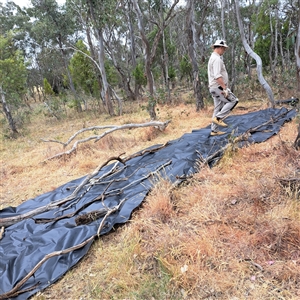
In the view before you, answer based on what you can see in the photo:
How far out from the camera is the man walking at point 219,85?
13.9 feet

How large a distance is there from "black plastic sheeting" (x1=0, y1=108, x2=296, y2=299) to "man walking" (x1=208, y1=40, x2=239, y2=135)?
1.30 feet

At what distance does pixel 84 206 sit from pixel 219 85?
3149 millimetres

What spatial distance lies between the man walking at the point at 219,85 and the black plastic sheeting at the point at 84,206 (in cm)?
40

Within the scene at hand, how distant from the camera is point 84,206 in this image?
2.93m

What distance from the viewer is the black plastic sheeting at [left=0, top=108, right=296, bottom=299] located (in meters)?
2.13

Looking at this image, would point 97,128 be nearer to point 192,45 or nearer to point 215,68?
point 215,68

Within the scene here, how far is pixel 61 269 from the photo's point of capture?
210 centimetres

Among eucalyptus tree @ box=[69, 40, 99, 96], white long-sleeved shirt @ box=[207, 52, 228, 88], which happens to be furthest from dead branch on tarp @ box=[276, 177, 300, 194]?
eucalyptus tree @ box=[69, 40, 99, 96]

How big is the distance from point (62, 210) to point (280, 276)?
7.92 feet

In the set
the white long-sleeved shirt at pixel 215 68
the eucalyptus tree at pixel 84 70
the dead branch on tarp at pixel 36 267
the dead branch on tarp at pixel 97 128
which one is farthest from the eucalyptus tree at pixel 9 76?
the dead branch on tarp at pixel 36 267

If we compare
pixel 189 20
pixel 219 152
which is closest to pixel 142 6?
pixel 189 20

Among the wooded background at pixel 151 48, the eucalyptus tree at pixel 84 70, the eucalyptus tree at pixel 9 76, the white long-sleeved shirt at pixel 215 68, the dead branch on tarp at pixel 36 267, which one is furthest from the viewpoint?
the eucalyptus tree at pixel 84 70

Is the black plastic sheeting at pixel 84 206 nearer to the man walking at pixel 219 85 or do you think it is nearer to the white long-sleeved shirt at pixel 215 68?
the man walking at pixel 219 85

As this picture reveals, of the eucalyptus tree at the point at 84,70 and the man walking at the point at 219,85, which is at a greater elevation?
the eucalyptus tree at the point at 84,70
